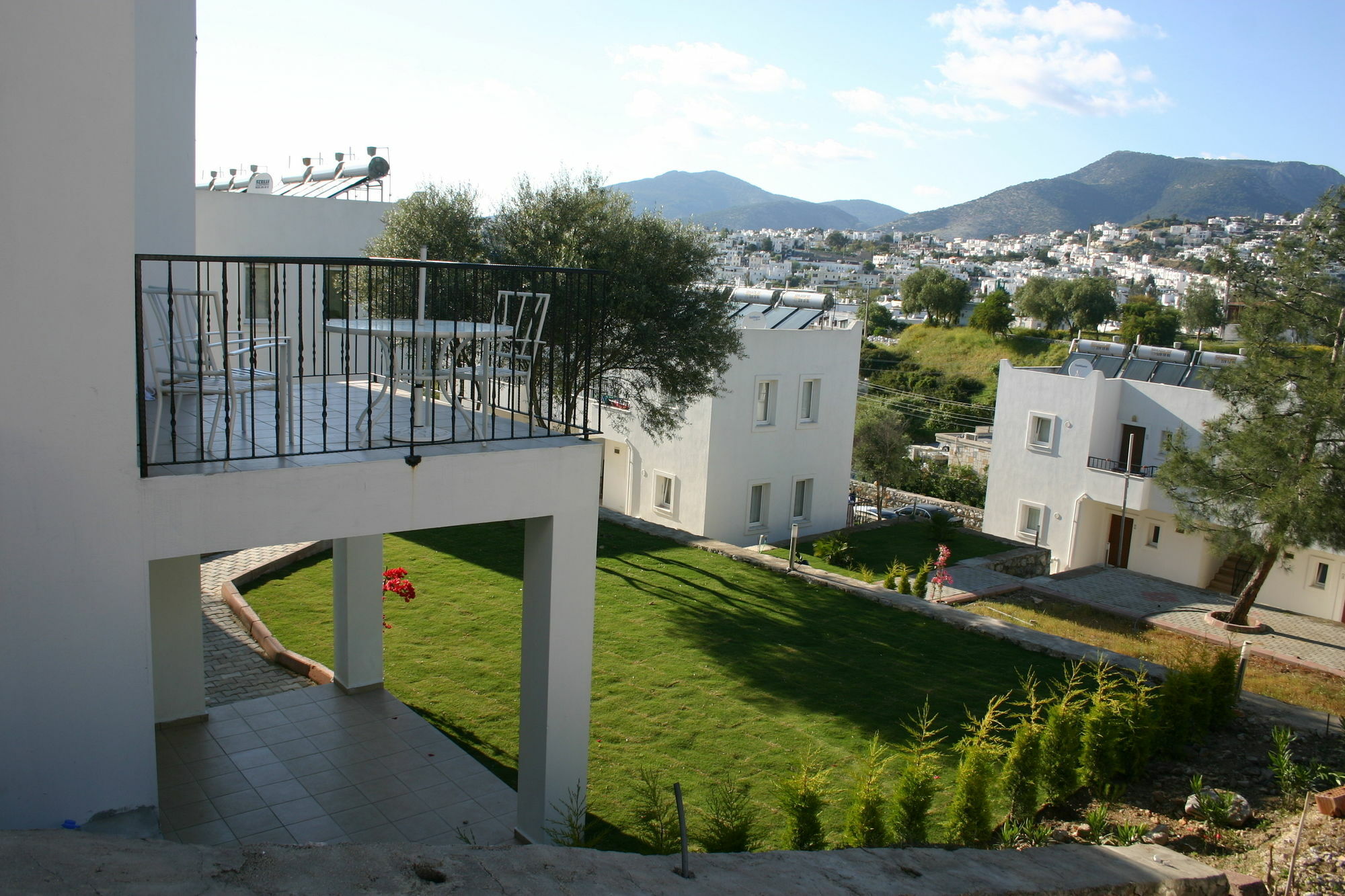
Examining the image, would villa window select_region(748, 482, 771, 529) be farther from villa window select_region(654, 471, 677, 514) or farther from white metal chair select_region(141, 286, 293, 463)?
white metal chair select_region(141, 286, 293, 463)

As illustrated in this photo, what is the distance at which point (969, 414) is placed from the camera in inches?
2324

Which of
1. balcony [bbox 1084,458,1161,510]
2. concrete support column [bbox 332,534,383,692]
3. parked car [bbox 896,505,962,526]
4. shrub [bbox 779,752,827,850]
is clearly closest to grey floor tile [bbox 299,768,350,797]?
concrete support column [bbox 332,534,383,692]

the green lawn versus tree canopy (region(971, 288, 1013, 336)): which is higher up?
tree canopy (region(971, 288, 1013, 336))

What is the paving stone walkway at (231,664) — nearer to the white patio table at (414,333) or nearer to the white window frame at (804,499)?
the white patio table at (414,333)

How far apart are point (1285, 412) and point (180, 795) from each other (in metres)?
18.1

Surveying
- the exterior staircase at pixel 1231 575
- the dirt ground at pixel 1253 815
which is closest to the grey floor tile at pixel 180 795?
the dirt ground at pixel 1253 815

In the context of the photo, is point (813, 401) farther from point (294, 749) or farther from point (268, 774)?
point (268, 774)

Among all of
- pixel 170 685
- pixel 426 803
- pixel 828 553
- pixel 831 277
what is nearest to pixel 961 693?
pixel 426 803

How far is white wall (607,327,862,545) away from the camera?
21766 millimetres

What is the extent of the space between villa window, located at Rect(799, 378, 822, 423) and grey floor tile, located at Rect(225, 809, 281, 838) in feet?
59.0

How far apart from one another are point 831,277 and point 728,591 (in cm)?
14233

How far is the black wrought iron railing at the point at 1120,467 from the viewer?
26094mm

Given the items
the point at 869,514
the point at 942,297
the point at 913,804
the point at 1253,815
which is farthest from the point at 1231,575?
the point at 942,297

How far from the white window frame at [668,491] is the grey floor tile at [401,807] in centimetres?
1579
